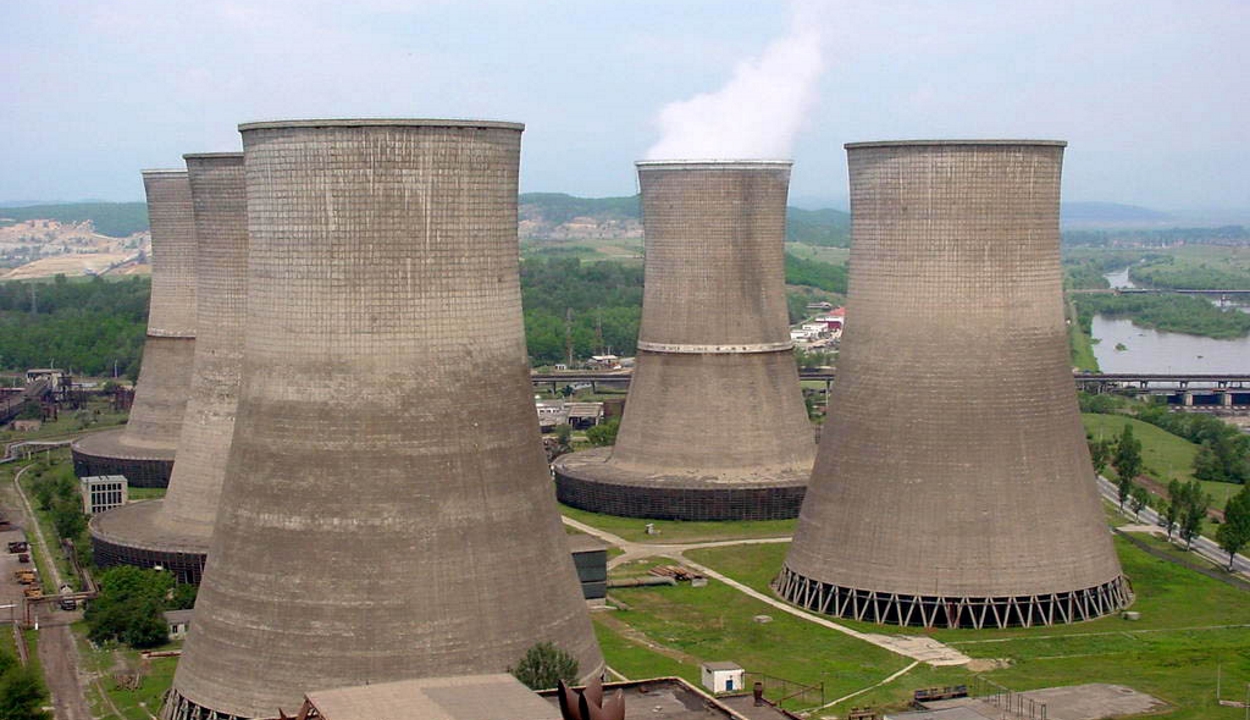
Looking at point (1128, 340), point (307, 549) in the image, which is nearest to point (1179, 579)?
point (307, 549)

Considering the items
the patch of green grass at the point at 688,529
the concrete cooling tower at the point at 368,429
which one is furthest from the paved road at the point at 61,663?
the patch of green grass at the point at 688,529

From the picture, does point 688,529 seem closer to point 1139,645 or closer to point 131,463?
point 1139,645

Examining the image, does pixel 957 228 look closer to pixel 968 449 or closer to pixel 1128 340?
pixel 968 449

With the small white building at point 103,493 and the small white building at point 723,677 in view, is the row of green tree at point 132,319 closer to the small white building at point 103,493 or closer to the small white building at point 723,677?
the small white building at point 103,493

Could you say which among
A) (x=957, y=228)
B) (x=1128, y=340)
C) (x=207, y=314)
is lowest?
(x=1128, y=340)

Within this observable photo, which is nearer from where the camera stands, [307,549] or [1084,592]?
[307,549]
